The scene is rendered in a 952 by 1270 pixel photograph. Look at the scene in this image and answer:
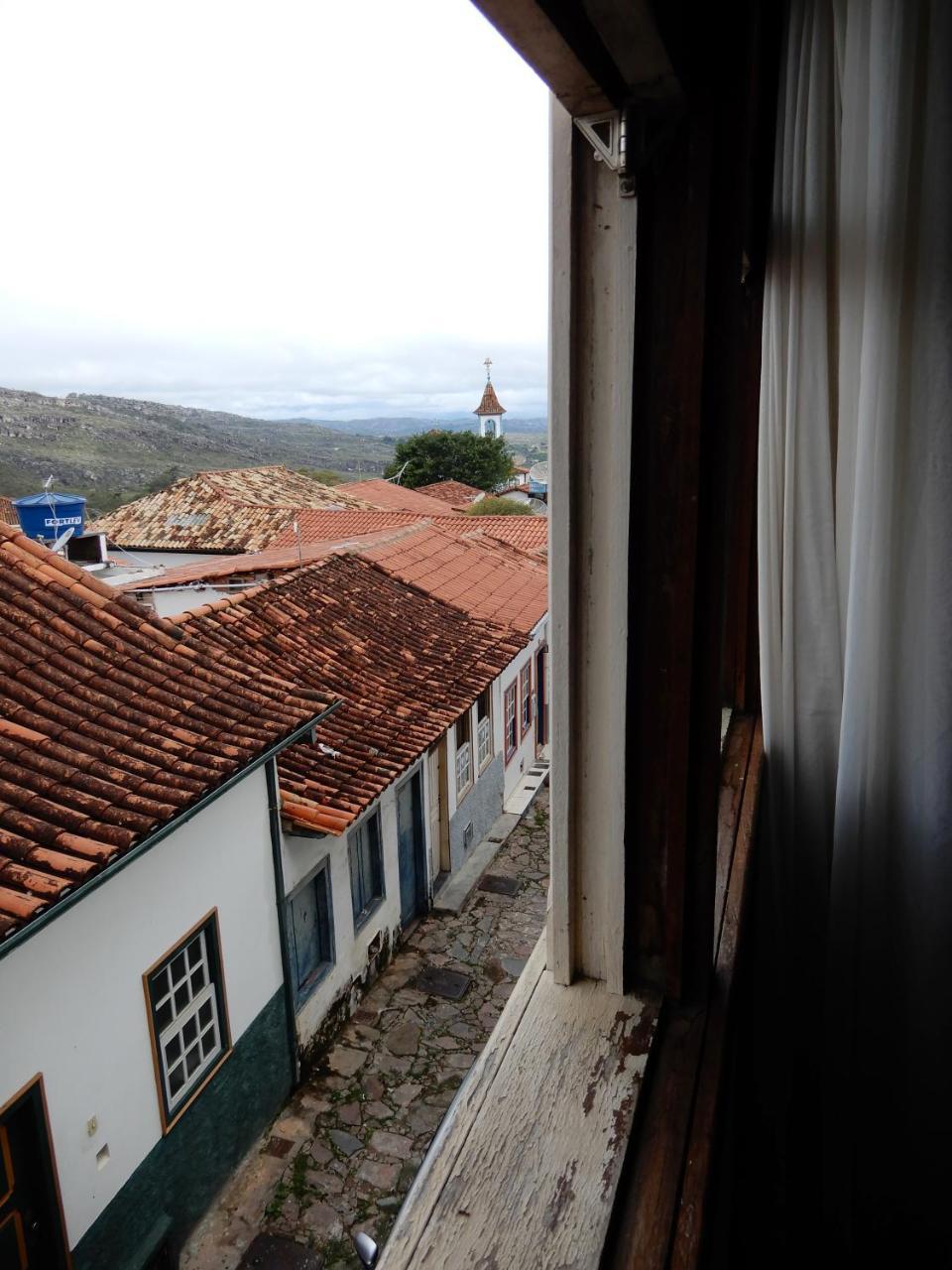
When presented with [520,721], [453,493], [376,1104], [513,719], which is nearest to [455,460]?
[453,493]

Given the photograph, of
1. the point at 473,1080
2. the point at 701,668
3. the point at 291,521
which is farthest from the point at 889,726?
the point at 291,521

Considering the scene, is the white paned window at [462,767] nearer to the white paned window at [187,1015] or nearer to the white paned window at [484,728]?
the white paned window at [484,728]

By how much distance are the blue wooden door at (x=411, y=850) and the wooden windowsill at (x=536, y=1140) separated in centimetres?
629

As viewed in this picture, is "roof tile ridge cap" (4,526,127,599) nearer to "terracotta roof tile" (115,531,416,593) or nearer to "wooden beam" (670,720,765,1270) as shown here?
"terracotta roof tile" (115,531,416,593)

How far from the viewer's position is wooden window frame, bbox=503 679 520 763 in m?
9.70

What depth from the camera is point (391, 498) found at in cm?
2216

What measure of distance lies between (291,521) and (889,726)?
15362 millimetres

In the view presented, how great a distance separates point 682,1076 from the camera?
0.93 m

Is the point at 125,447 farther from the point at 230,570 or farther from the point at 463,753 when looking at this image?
the point at 463,753

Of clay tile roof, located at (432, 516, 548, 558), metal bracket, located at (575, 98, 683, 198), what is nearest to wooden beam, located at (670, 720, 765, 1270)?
metal bracket, located at (575, 98, 683, 198)

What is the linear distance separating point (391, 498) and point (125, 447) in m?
34.6

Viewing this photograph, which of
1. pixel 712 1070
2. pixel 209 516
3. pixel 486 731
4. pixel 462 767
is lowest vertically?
pixel 462 767

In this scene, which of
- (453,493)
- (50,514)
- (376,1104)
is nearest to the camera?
(376,1104)

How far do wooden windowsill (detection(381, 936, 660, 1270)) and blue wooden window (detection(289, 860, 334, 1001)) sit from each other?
4776 millimetres
